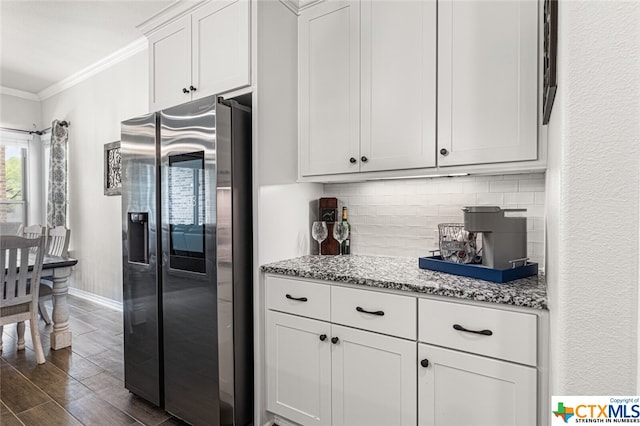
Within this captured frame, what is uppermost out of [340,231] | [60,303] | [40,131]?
[40,131]

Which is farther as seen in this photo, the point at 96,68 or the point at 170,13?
the point at 96,68

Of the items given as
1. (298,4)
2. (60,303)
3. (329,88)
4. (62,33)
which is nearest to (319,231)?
(329,88)

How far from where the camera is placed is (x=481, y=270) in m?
1.60

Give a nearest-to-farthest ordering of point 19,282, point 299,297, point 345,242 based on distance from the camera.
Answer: point 299,297 < point 345,242 < point 19,282

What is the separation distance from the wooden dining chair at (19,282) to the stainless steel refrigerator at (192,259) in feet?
3.61

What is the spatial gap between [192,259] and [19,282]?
185cm

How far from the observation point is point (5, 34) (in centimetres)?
350

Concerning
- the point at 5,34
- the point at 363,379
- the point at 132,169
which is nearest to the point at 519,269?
the point at 363,379

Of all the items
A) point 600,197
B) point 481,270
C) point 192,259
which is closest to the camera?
point 600,197

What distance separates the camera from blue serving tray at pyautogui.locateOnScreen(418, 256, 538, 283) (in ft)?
5.08

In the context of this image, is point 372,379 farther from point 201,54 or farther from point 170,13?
point 170,13

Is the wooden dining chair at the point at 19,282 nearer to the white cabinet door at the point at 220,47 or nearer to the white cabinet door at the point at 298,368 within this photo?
the white cabinet door at the point at 220,47

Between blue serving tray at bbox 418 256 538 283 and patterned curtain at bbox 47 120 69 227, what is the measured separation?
5046 millimetres

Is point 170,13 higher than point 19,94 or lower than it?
lower
